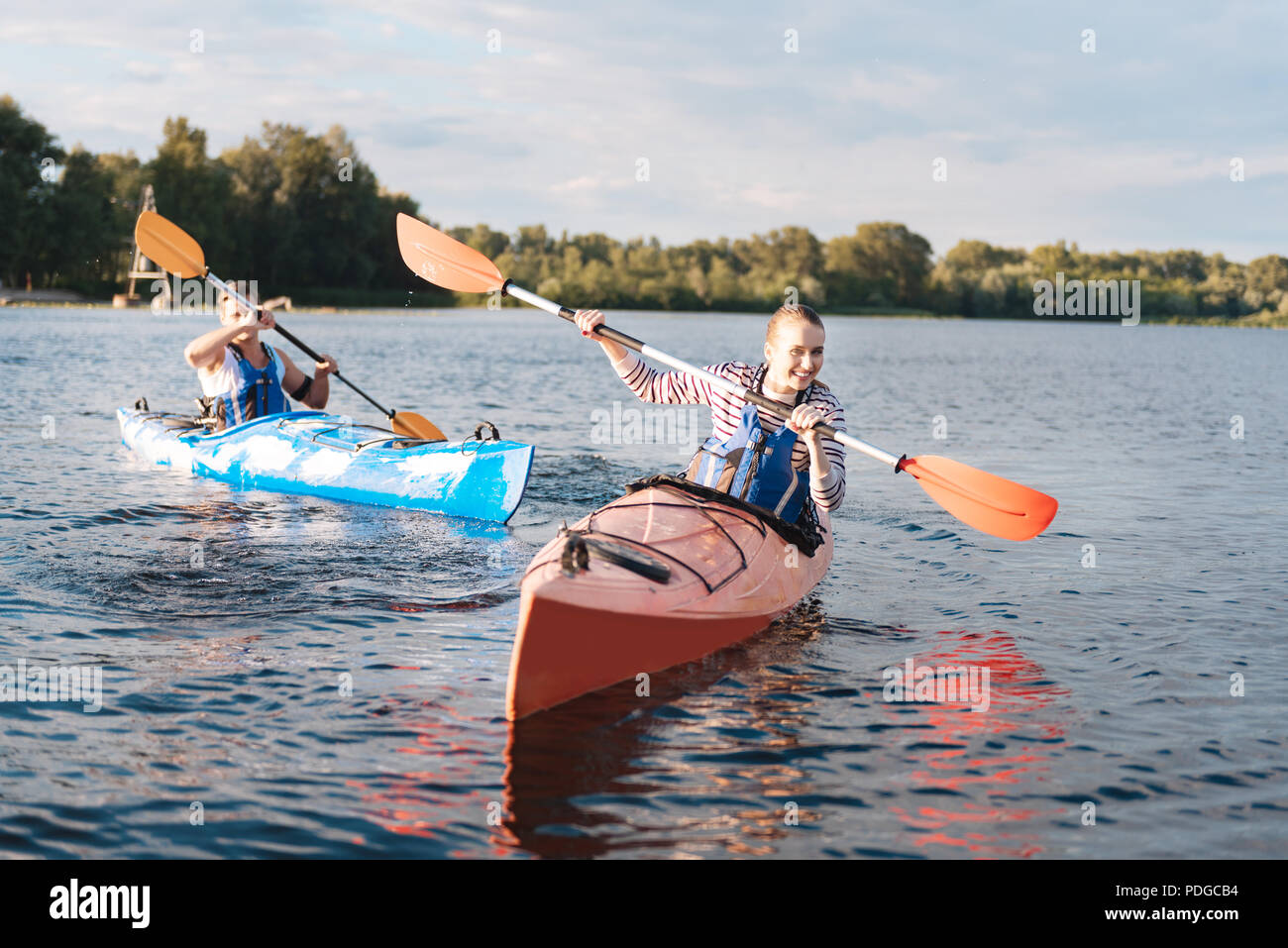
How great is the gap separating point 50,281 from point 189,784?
68.1 metres

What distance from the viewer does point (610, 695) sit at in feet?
15.8

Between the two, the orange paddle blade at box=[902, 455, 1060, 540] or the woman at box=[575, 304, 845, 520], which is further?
the orange paddle blade at box=[902, 455, 1060, 540]

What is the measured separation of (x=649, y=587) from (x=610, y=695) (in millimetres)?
500

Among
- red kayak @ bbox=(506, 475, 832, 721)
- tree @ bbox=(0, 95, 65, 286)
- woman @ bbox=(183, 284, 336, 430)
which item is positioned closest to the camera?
red kayak @ bbox=(506, 475, 832, 721)

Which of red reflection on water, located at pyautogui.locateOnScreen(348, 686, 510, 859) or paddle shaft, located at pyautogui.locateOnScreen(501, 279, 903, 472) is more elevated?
paddle shaft, located at pyautogui.locateOnScreen(501, 279, 903, 472)

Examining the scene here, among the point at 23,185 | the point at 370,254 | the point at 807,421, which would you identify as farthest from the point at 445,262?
the point at 370,254

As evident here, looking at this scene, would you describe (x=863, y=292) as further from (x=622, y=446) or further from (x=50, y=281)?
(x=622, y=446)

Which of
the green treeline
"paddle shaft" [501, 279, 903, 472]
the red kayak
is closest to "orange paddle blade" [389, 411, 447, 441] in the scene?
"paddle shaft" [501, 279, 903, 472]

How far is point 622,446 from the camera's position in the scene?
13.5 meters

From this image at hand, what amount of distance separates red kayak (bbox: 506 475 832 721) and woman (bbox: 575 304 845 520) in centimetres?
23

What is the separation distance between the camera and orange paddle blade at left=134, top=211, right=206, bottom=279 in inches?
409

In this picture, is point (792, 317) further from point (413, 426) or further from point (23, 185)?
point (23, 185)

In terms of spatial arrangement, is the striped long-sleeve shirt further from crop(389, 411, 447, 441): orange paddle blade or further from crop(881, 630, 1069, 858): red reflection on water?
crop(389, 411, 447, 441): orange paddle blade

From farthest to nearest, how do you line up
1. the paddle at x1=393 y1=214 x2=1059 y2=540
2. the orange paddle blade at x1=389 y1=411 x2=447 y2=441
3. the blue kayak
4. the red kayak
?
the orange paddle blade at x1=389 y1=411 x2=447 y2=441 < the blue kayak < the paddle at x1=393 y1=214 x2=1059 y2=540 < the red kayak
